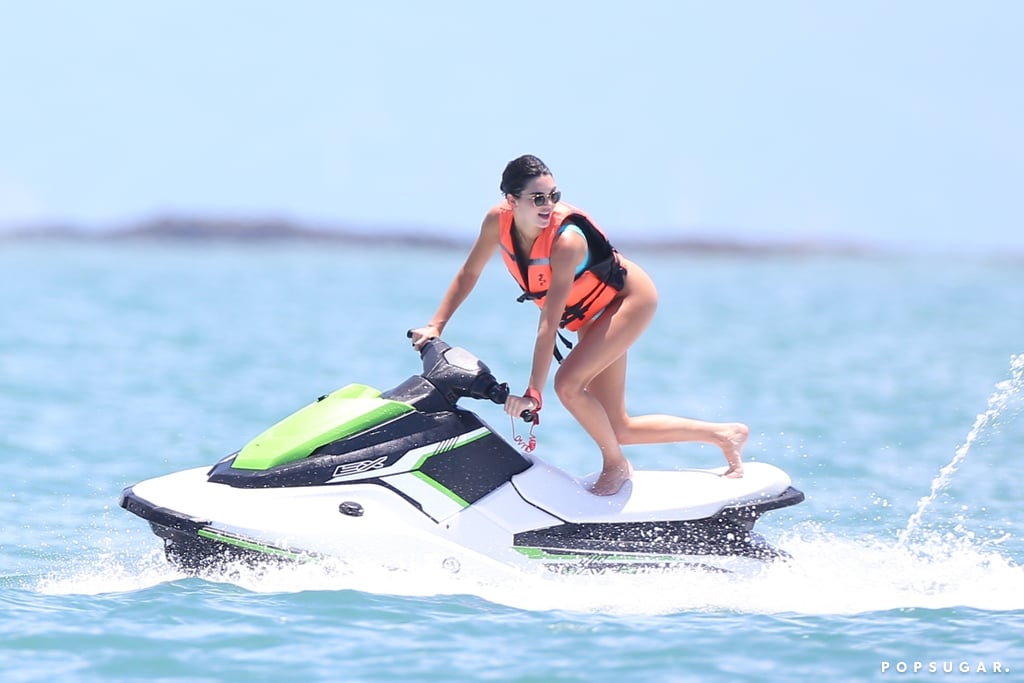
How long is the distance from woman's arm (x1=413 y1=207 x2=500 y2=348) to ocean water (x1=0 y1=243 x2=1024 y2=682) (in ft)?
3.30

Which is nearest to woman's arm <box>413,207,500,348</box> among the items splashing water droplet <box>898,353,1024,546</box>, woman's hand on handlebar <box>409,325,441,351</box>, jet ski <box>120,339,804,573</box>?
woman's hand on handlebar <box>409,325,441,351</box>

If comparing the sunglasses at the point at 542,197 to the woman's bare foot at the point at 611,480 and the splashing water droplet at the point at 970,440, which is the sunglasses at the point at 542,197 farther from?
the splashing water droplet at the point at 970,440

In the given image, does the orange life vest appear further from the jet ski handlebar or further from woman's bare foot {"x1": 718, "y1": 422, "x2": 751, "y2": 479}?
woman's bare foot {"x1": 718, "y1": 422, "x2": 751, "y2": 479}

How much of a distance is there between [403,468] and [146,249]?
45.5m

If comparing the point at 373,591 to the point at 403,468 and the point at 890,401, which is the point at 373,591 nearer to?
the point at 403,468

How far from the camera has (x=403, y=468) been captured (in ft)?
17.7

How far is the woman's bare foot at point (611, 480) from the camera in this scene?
5727 mm

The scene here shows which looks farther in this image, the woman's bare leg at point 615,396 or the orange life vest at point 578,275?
the woman's bare leg at point 615,396

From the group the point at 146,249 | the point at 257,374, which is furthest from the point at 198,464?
the point at 146,249

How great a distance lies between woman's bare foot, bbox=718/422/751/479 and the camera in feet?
19.3

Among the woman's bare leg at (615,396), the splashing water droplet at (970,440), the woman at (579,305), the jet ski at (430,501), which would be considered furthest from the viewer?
the splashing water droplet at (970,440)

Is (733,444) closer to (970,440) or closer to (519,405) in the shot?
(519,405)

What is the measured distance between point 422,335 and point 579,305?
2.17 feet

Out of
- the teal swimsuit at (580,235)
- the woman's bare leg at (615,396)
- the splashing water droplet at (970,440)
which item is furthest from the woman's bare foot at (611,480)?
the splashing water droplet at (970,440)
